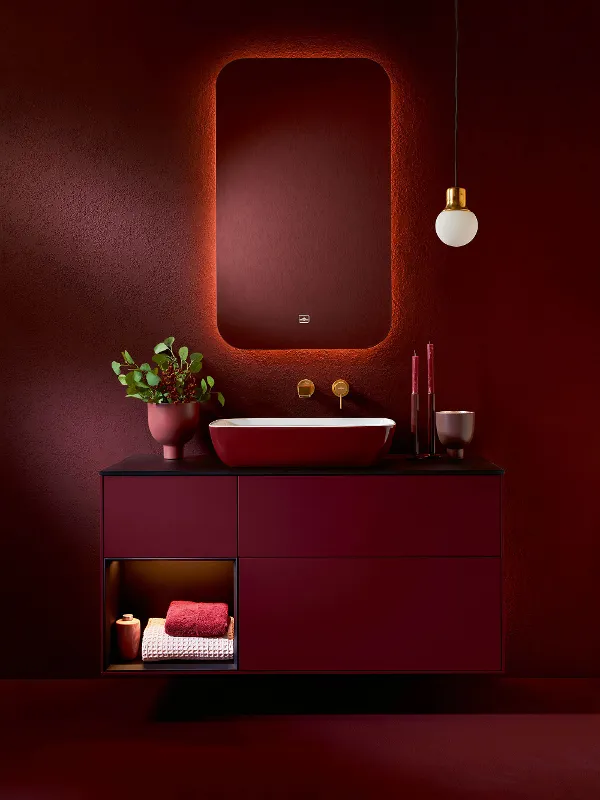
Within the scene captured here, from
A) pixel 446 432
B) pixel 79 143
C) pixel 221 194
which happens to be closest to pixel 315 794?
pixel 446 432

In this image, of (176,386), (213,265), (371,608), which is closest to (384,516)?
(371,608)

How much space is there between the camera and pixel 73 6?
8.64ft

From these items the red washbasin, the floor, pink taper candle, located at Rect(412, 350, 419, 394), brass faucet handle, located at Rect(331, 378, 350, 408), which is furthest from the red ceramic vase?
the floor

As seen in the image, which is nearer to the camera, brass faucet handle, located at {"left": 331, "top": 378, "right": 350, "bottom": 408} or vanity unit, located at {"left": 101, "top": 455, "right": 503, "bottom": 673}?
vanity unit, located at {"left": 101, "top": 455, "right": 503, "bottom": 673}

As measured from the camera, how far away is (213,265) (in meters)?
2.68

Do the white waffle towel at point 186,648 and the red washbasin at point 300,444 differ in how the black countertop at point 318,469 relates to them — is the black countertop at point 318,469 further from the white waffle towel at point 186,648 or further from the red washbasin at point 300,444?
the white waffle towel at point 186,648

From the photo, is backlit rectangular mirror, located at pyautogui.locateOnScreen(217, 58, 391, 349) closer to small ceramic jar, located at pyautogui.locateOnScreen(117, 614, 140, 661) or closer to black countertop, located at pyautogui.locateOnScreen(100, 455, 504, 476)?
black countertop, located at pyautogui.locateOnScreen(100, 455, 504, 476)

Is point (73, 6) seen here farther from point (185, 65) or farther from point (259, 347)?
point (259, 347)

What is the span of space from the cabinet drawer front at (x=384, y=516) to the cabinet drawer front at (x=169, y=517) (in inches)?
5.6

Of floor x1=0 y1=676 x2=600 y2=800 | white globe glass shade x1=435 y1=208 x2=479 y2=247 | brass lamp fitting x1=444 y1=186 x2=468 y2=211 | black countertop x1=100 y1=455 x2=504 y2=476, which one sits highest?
brass lamp fitting x1=444 y1=186 x2=468 y2=211

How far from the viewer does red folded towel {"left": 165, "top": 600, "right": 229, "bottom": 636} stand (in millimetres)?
2299

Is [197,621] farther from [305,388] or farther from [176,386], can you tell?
[305,388]

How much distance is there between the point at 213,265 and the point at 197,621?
1.31m

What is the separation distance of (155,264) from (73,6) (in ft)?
3.35
